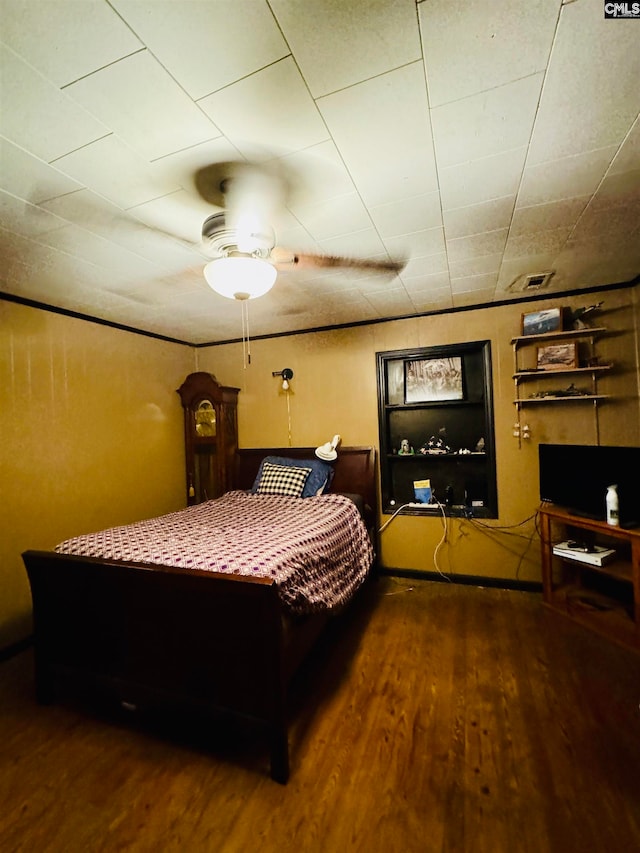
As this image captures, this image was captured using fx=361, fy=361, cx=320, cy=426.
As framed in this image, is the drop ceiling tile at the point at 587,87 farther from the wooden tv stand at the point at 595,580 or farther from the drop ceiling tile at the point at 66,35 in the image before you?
the wooden tv stand at the point at 595,580

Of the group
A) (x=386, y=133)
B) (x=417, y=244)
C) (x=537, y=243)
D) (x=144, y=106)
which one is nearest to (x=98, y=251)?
(x=144, y=106)

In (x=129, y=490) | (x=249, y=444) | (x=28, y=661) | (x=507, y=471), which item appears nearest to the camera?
(x=28, y=661)

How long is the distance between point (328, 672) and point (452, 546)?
1.66 meters

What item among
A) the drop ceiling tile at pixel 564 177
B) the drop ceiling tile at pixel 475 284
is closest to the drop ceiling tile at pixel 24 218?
the drop ceiling tile at pixel 564 177

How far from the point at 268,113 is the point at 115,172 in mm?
663

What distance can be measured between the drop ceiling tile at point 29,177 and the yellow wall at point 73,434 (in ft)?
4.55

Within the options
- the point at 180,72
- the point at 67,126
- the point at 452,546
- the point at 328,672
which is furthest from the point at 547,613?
the point at 67,126

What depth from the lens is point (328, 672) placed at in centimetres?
206

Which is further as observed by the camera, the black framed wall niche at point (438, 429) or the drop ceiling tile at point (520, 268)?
the black framed wall niche at point (438, 429)

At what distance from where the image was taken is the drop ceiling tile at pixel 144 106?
100cm

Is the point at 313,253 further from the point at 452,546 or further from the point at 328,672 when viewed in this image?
the point at 452,546

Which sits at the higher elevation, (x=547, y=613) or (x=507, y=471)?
(x=507, y=471)

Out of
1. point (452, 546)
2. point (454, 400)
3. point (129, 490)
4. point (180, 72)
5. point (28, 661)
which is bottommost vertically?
point (28, 661)

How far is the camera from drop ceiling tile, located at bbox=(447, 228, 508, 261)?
1.97m
